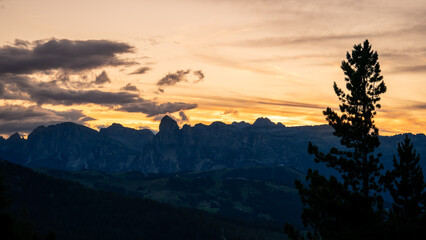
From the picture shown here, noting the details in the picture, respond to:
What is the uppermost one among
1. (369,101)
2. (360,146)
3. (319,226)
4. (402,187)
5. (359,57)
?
(359,57)

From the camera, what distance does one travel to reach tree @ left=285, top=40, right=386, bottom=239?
5778 cm

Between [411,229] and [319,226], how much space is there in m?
14.3

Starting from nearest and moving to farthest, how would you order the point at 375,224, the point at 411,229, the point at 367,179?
the point at 411,229 → the point at 375,224 → the point at 367,179

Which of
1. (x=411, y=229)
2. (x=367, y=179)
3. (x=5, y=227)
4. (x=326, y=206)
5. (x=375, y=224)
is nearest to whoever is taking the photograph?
(x=5, y=227)

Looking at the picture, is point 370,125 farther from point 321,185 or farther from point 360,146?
point 321,185

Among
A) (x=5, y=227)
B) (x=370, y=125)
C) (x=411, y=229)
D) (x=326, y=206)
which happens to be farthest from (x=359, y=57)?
(x=5, y=227)

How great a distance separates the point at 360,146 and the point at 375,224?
44.6 feet

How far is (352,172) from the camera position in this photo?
62469mm

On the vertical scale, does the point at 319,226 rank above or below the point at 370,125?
below

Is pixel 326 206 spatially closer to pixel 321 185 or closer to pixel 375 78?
pixel 321 185

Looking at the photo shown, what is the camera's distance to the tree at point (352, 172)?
57781 mm

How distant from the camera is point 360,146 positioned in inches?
2479

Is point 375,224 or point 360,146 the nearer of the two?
point 375,224

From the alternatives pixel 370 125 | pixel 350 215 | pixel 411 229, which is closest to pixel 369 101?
pixel 370 125
